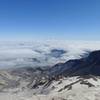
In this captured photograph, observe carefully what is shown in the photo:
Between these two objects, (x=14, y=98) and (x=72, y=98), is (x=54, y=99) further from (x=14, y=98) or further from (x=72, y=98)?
(x=14, y=98)

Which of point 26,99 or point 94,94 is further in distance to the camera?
point 94,94

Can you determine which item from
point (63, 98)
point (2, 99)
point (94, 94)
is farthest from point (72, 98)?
point (2, 99)

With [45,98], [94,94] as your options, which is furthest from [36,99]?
[94,94]

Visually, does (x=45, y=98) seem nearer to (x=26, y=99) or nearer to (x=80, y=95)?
(x=26, y=99)

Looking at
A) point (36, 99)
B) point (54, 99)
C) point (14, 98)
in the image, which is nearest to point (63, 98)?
point (54, 99)

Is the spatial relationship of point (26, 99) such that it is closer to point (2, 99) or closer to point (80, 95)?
point (2, 99)

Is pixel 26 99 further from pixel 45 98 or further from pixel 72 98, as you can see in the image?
pixel 72 98

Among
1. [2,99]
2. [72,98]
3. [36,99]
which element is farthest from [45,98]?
[2,99]
